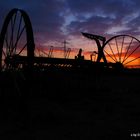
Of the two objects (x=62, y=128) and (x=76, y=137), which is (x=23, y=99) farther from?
(x=76, y=137)

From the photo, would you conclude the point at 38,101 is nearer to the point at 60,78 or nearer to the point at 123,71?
the point at 60,78

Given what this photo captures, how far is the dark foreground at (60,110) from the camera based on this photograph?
976 cm

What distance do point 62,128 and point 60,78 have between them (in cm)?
842

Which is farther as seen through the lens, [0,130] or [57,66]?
[57,66]

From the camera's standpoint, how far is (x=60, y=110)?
533 inches

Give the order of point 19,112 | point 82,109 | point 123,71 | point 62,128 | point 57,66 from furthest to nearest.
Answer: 1. point 123,71
2. point 57,66
3. point 82,109
4. point 19,112
5. point 62,128

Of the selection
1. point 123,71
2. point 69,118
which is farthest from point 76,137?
point 123,71

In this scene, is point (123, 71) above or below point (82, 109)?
above

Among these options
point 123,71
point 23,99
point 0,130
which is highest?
point 123,71

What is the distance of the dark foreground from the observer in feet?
32.0

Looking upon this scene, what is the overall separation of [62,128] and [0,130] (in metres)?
2.18

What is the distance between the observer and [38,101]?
1609 centimetres

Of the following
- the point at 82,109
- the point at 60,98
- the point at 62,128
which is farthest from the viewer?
the point at 60,98

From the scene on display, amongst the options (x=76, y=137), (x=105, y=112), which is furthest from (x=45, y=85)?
(x=76, y=137)
